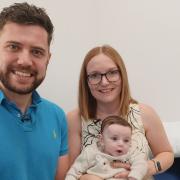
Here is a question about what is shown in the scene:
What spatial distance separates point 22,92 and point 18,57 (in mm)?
151

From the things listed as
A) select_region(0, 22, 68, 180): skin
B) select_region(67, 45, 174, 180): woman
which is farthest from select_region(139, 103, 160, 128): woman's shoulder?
select_region(0, 22, 68, 180): skin

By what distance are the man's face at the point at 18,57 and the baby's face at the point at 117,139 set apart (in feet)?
1.67

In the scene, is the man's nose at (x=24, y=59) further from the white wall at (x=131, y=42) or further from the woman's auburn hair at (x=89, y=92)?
the white wall at (x=131, y=42)

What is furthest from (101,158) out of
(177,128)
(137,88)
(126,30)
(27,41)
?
(126,30)

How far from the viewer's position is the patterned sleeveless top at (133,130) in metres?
1.78

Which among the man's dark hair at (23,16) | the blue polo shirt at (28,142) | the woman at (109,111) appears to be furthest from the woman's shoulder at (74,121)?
the man's dark hair at (23,16)

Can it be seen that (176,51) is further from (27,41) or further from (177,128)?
(27,41)

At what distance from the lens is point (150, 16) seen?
259cm

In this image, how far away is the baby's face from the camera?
1.62 meters

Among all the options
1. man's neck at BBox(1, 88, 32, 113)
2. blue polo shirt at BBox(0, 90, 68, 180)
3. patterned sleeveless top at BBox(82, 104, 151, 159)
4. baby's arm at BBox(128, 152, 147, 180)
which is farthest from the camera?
patterned sleeveless top at BBox(82, 104, 151, 159)

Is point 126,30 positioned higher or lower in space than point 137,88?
higher

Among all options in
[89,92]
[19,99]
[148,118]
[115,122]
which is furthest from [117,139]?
[19,99]

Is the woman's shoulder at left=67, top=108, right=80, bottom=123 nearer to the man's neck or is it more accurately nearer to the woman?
the woman

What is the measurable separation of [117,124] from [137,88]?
1.04m
